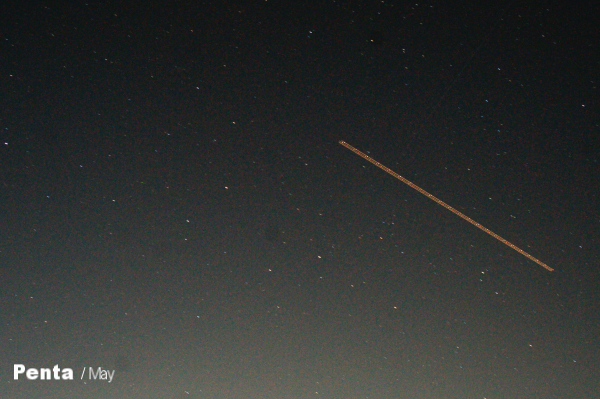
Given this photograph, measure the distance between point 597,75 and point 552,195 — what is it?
0.62 feet

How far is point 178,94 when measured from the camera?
0.76 metres

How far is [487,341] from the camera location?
2.72ft

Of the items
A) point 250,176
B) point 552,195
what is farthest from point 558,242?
point 250,176

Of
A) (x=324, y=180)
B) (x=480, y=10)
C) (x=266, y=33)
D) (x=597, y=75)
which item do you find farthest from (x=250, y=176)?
(x=597, y=75)

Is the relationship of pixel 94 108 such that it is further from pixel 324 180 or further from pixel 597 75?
pixel 597 75

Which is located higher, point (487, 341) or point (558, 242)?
point (558, 242)

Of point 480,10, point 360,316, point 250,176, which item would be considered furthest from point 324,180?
point 480,10

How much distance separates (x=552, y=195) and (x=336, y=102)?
373mm

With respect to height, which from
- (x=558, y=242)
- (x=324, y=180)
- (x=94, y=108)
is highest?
(x=94, y=108)

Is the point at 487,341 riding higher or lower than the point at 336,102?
lower

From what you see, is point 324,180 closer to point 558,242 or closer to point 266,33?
point 266,33

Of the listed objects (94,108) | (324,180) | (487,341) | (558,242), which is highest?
(94,108)

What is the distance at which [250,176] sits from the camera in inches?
30.6

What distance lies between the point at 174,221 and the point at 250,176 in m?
0.14
